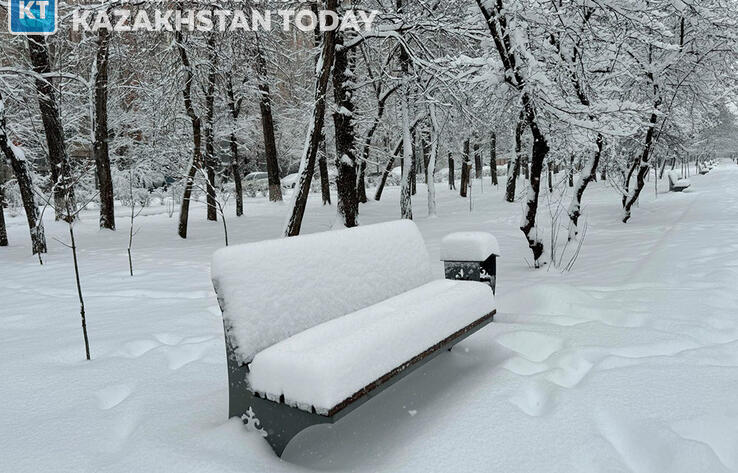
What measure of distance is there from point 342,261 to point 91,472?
5.21ft

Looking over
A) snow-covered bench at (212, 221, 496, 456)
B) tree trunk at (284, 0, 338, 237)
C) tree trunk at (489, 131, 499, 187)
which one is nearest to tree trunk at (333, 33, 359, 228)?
tree trunk at (284, 0, 338, 237)

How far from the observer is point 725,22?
29.0 ft

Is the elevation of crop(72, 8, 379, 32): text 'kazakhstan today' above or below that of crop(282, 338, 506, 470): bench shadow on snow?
above

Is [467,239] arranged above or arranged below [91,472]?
above

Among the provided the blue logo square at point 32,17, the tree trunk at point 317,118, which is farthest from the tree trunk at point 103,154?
the tree trunk at point 317,118

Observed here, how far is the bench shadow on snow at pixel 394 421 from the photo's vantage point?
2.24 metres

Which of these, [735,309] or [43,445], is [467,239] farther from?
[43,445]

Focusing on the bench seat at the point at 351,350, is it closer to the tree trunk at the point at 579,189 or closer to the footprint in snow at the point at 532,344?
the footprint in snow at the point at 532,344

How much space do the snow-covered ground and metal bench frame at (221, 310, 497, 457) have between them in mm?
94

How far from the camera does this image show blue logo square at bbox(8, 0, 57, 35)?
9.62 meters

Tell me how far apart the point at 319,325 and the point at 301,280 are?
10.3 inches

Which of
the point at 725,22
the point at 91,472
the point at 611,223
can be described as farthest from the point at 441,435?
the point at 611,223

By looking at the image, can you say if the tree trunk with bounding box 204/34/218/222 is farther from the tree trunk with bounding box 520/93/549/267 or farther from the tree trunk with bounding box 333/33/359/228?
the tree trunk with bounding box 520/93/549/267

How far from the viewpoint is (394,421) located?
8.27 feet
